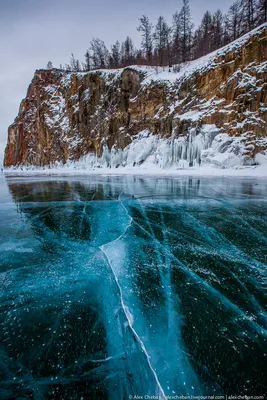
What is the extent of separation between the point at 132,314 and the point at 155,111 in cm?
2568

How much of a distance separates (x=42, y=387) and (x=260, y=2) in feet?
134

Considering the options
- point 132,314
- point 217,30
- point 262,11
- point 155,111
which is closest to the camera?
point 132,314

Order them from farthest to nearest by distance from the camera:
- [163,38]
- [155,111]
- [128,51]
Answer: [128,51]
[163,38]
[155,111]

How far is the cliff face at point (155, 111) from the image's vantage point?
54.1 feet

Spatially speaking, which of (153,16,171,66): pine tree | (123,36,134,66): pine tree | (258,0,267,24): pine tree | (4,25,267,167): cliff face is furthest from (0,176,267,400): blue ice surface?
(123,36,134,66): pine tree

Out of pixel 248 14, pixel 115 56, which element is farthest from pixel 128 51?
pixel 248 14

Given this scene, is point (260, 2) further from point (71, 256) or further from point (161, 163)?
point (71, 256)

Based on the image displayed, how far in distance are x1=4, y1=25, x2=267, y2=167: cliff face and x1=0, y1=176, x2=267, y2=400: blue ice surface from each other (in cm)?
1680

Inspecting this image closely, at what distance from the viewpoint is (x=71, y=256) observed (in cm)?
231

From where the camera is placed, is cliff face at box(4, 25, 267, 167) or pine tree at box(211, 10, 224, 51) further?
pine tree at box(211, 10, 224, 51)

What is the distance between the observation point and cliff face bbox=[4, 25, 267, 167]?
650 inches

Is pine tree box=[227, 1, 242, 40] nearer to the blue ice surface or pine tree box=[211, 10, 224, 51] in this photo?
pine tree box=[211, 10, 224, 51]

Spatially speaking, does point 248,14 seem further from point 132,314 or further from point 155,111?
point 132,314

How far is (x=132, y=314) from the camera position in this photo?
143cm
